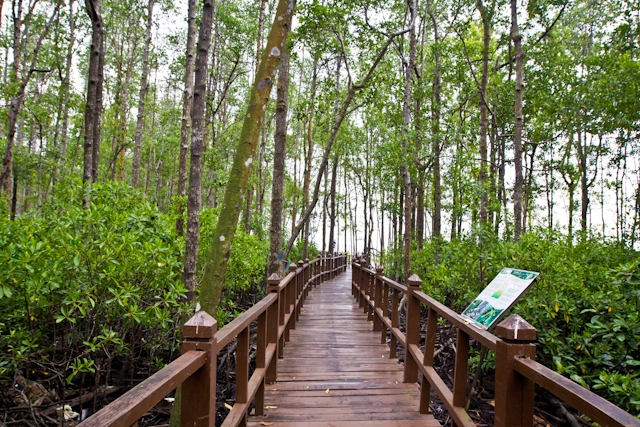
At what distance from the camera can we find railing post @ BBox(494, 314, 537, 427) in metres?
1.78

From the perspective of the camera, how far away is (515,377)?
181 centimetres

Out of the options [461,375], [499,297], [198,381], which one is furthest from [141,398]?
[499,297]

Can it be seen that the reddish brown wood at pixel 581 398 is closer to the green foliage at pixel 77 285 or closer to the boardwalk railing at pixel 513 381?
the boardwalk railing at pixel 513 381

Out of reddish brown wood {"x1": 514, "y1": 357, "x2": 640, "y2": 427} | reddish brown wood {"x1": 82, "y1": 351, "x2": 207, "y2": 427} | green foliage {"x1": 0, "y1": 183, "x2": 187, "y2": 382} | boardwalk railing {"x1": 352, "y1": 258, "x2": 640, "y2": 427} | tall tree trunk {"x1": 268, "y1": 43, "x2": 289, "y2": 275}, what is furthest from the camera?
tall tree trunk {"x1": 268, "y1": 43, "x2": 289, "y2": 275}

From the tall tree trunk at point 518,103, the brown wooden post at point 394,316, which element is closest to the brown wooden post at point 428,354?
the brown wooden post at point 394,316

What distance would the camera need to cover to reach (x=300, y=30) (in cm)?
805

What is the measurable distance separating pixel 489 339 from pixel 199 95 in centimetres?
414

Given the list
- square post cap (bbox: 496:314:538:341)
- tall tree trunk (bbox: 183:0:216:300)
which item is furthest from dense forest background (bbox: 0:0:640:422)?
square post cap (bbox: 496:314:538:341)

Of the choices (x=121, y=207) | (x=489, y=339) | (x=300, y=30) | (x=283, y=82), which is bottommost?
(x=489, y=339)

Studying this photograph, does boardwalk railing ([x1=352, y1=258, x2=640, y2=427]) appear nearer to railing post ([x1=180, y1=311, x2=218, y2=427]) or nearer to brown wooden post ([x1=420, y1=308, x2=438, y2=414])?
brown wooden post ([x1=420, y1=308, x2=438, y2=414])

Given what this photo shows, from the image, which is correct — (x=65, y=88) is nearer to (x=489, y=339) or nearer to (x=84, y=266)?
(x=84, y=266)

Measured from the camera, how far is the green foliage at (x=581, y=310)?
3471mm

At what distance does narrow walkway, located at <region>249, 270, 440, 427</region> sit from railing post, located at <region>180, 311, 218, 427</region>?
1.59 meters

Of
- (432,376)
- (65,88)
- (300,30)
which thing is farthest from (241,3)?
(432,376)
